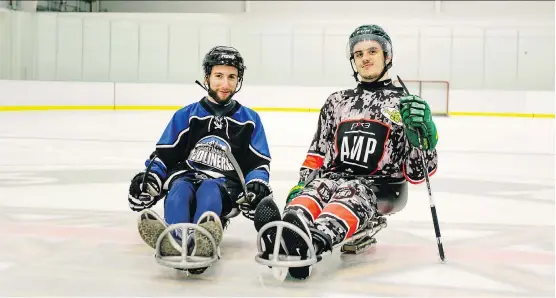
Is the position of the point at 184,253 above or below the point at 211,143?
below

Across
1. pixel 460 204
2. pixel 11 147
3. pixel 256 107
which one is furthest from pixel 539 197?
pixel 256 107

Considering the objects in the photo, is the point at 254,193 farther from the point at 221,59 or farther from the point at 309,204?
the point at 221,59

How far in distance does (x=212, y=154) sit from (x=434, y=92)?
11.9 metres

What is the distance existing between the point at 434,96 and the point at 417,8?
104 inches

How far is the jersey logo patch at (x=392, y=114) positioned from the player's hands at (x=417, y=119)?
92 millimetres

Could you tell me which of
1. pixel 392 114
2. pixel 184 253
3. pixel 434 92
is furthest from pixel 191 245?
pixel 434 92

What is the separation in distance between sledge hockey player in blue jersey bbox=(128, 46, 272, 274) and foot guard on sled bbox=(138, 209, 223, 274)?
5.4 inches

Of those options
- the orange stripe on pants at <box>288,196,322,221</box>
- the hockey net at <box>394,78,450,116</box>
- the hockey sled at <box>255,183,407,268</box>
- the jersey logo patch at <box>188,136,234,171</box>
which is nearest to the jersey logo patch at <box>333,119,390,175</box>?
the hockey sled at <box>255,183,407,268</box>

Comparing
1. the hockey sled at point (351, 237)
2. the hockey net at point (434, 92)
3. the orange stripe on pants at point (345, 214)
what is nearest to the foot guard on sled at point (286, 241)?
the hockey sled at point (351, 237)

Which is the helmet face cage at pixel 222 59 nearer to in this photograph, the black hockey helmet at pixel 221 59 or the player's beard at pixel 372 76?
the black hockey helmet at pixel 221 59

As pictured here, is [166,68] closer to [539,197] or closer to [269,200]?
[539,197]

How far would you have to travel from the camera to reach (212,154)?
7.33 feet

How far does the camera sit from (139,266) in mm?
2088

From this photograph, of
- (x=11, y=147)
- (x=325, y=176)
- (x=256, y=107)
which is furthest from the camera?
(x=256, y=107)
